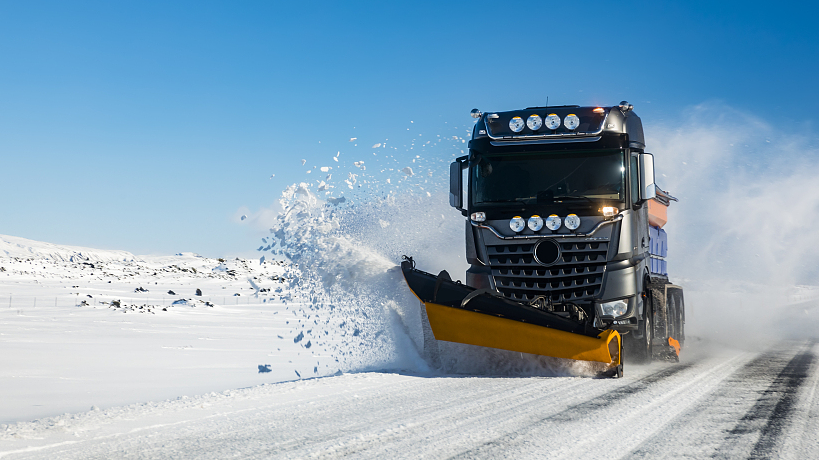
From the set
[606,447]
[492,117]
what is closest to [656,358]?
[492,117]

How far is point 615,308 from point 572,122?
228 centimetres

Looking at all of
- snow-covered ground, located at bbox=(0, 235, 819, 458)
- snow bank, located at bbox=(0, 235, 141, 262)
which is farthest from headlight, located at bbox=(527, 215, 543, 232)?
snow bank, located at bbox=(0, 235, 141, 262)

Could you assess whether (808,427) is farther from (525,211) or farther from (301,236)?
(301,236)

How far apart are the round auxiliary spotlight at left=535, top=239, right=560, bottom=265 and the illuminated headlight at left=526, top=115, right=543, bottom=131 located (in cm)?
145

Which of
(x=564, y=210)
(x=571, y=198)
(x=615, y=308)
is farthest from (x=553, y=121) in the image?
(x=615, y=308)

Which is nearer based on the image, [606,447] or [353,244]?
[606,447]

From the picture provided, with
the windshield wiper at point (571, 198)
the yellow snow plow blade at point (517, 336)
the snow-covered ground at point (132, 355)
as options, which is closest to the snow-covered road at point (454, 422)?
the yellow snow plow blade at point (517, 336)

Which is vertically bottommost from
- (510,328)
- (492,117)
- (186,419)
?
(186,419)

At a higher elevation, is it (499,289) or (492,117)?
(492,117)

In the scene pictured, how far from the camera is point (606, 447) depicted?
371 centimetres

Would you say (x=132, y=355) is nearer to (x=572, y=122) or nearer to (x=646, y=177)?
(x=572, y=122)

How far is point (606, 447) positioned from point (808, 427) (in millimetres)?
1640

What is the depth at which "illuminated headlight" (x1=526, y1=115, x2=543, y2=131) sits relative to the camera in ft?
26.0

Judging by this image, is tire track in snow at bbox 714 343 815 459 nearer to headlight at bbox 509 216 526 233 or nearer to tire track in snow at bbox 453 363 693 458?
tire track in snow at bbox 453 363 693 458
